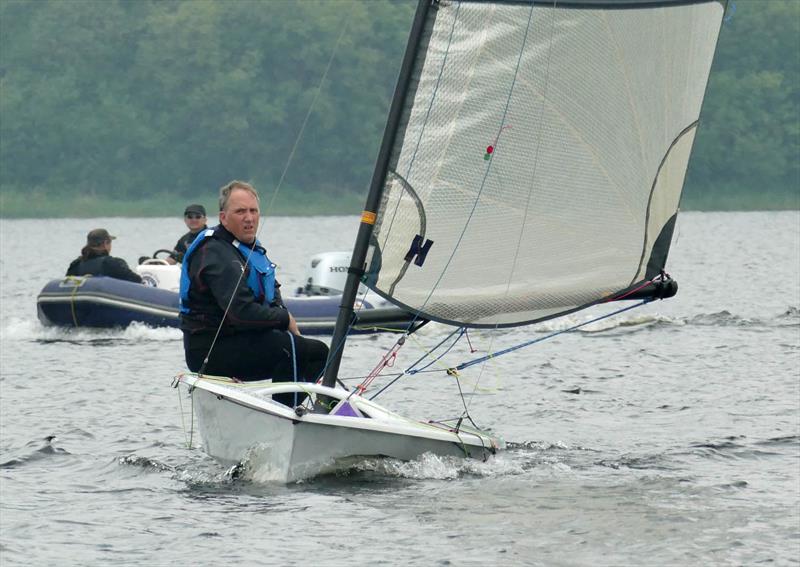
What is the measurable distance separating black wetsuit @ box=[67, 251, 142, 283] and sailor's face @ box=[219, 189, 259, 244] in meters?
9.00

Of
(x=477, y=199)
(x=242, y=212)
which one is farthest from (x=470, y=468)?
(x=242, y=212)

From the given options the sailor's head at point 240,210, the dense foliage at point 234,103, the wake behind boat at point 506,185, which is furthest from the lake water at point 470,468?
the dense foliage at point 234,103

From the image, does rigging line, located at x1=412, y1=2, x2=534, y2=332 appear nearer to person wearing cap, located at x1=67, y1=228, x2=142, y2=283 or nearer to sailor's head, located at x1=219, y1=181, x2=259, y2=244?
sailor's head, located at x1=219, y1=181, x2=259, y2=244

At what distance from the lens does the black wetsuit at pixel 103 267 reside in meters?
18.4

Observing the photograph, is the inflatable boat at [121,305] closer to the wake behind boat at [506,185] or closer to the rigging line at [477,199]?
the wake behind boat at [506,185]

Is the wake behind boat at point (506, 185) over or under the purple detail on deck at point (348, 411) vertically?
over

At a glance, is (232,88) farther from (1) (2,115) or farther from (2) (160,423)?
(2) (160,423)

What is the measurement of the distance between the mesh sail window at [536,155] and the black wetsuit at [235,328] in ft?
2.04

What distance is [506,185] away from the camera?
9922mm

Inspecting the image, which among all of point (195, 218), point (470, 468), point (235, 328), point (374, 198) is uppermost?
point (195, 218)

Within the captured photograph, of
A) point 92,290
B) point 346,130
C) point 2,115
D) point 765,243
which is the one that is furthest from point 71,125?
point 92,290

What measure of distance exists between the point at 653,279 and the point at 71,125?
71.7 metres

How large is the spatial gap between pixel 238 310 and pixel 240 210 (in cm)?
57

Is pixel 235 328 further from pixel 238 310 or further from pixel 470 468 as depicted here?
pixel 470 468
